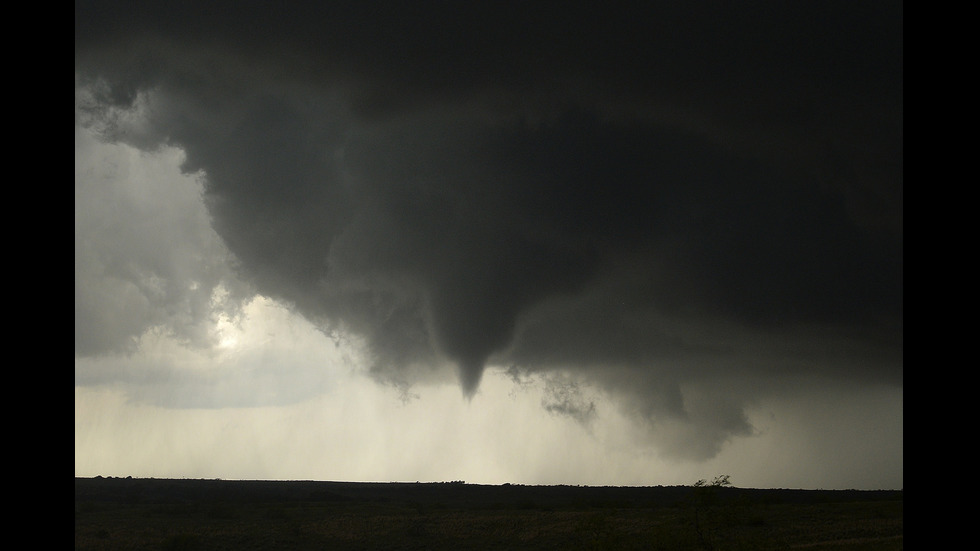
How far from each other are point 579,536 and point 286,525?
33.3 metres
